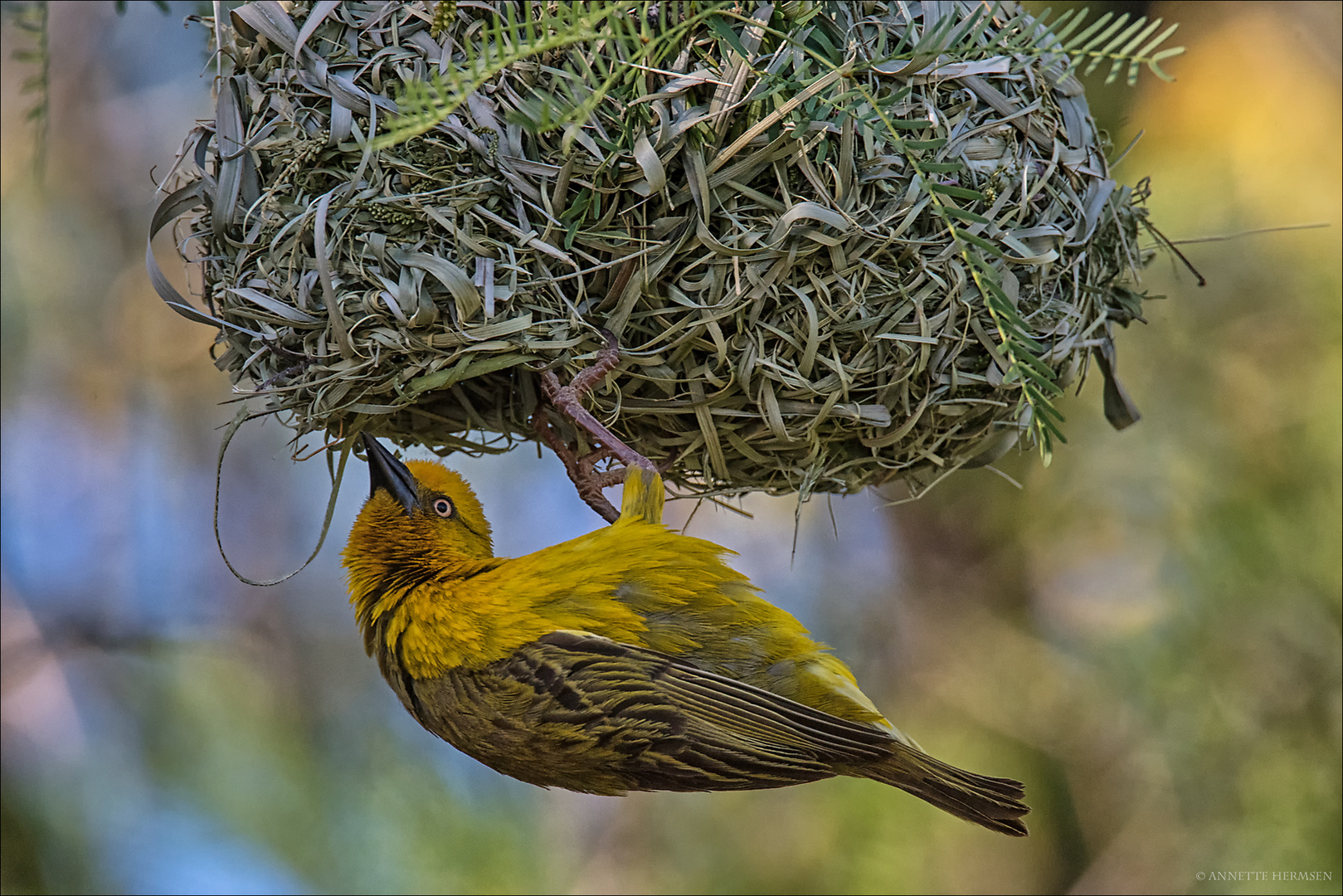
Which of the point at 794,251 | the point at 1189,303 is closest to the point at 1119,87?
the point at 1189,303

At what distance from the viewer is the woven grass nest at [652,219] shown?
137cm

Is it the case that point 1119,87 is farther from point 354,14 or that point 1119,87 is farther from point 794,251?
point 354,14

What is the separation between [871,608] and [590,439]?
1671mm

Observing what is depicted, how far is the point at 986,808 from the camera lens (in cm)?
146

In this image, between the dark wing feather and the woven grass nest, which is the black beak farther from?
the dark wing feather

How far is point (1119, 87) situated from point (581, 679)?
224 centimetres

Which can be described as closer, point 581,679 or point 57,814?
point 581,679

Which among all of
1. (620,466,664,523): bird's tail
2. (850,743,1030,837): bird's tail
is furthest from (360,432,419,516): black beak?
(850,743,1030,837): bird's tail

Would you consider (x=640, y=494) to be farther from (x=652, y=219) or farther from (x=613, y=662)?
(x=652, y=219)

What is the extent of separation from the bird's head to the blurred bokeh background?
44.6 inches

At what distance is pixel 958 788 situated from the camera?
1476mm

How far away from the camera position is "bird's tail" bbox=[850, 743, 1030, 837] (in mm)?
1459

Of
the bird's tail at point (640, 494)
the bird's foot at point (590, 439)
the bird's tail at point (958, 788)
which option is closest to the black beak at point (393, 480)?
the bird's foot at point (590, 439)

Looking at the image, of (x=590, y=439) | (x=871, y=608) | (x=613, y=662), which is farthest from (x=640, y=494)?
(x=871, y=608)
